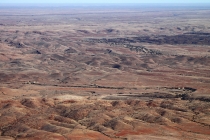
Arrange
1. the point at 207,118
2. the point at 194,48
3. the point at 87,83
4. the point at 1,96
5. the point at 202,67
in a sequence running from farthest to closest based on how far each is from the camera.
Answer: the point at 194,48 → the point at 202,67 → the point at 87,83 → the point at 1,96 → the point at 207,118

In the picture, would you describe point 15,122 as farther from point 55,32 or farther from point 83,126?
point 55,32

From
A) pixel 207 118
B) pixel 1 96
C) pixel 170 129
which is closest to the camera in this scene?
pixel 170 129

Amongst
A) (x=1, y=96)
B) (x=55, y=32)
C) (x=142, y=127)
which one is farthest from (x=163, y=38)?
(x=142, y=127)

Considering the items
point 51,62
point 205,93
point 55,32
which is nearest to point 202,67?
point 205,93

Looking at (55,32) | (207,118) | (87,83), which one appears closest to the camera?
(207,118)

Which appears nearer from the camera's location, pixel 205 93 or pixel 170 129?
pixel 170 129

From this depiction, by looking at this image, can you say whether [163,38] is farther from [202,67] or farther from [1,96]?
[1,96]
